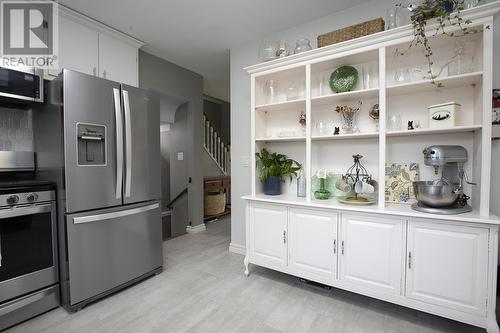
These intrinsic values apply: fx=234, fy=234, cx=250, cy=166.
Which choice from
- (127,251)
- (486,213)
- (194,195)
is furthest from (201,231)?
(486,213)

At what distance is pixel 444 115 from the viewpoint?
1.78 m

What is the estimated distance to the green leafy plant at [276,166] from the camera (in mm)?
2551

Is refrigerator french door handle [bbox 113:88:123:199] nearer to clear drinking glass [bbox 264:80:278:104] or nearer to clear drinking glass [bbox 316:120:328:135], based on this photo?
clear drinking glass [bbox 264:80:278:104]

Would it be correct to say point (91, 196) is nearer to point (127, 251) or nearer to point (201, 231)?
point (127, 251)

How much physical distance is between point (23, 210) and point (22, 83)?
42.2 inches

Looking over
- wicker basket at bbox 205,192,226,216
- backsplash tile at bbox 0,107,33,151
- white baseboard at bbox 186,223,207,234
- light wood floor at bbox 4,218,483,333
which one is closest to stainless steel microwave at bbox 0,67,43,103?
backsplash tile at bbox 0,107,33,151

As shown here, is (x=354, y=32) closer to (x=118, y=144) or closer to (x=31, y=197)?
(x=118, y=144)

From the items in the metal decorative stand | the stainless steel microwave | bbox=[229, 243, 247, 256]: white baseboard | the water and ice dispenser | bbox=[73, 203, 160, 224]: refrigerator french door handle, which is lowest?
bbox=[229, 243, 247, 256]: white baseboard

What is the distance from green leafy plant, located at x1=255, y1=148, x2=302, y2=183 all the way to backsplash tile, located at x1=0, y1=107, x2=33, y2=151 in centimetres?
230

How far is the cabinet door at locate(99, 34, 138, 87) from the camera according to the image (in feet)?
8.76

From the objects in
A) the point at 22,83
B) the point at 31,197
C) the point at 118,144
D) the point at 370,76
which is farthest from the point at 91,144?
the point at 370,76

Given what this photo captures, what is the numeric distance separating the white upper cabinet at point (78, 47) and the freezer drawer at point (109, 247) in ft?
5.23

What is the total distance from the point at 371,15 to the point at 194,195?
351 centimetres

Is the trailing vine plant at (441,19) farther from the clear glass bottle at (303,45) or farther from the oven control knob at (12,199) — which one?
the oven control knob at (12,199)
